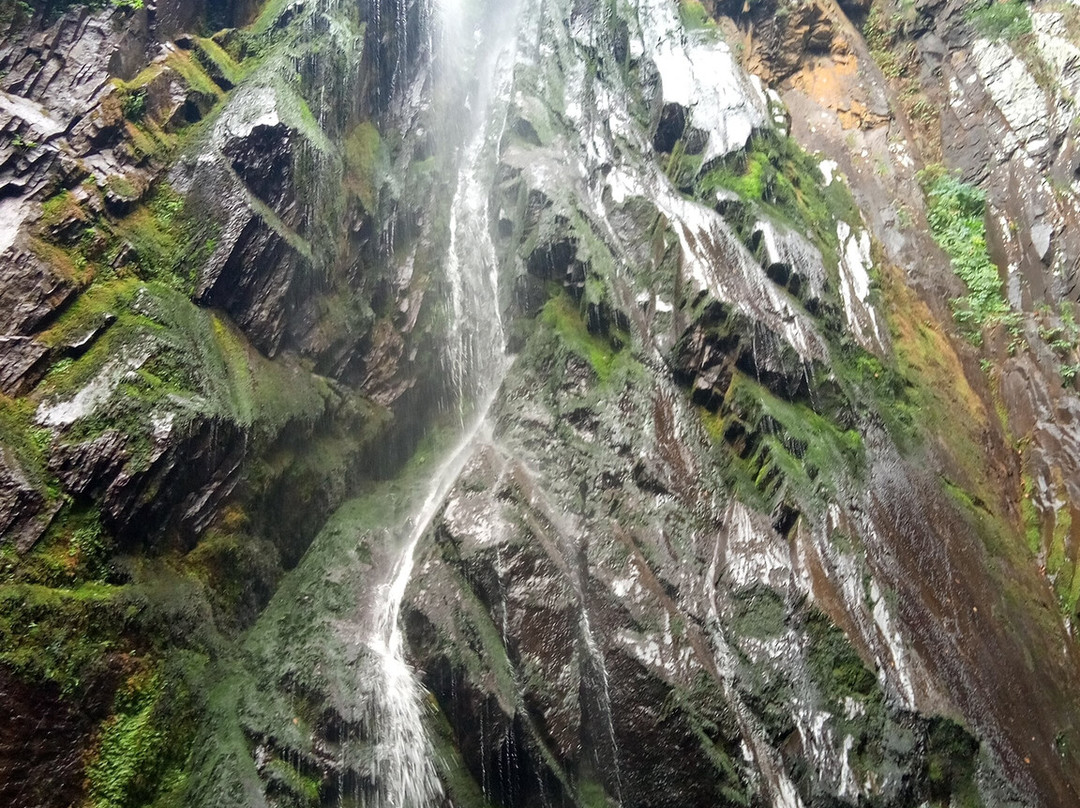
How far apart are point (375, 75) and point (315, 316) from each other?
663 cm

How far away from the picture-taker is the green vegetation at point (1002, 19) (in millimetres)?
18344

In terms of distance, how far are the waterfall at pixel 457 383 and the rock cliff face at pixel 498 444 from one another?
9cm

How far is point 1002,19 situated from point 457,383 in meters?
18.7

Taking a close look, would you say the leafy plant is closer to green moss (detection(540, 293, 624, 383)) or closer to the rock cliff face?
the rock cliff face

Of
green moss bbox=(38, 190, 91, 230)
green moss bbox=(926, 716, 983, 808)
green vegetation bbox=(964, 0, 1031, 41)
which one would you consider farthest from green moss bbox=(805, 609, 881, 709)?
green vegetation bbox=(964, 0, 1031, 41)

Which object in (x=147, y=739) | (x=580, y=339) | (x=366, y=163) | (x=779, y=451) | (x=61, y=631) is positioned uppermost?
(x=366, y=163)

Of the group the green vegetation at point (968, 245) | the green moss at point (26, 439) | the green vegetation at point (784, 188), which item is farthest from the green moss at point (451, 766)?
the green vegetation at point (968, 245)

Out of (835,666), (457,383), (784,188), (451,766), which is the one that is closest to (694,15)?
(784,188)

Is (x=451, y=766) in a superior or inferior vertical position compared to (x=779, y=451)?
superior

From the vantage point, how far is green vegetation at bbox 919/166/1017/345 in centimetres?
1448

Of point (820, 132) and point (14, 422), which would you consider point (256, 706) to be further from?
point (820, 132)

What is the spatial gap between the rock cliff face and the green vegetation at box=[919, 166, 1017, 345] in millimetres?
104

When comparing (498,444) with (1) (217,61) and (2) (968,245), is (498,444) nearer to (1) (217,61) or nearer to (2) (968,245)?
(1) (217,61)

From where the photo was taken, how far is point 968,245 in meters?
15.7
